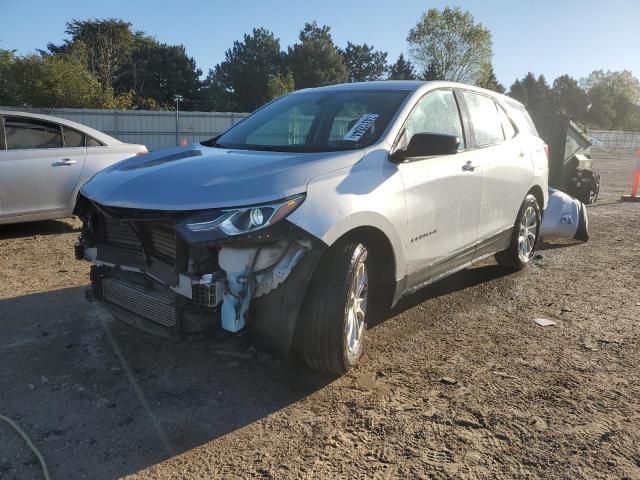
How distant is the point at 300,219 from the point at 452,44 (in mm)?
68400

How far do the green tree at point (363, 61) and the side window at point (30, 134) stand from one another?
77.3 m

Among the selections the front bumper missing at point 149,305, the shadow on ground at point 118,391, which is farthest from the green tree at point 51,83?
the front bumper missing at point 149,305

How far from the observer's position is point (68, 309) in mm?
4473

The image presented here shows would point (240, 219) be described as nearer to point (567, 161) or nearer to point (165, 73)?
point (567, 161)

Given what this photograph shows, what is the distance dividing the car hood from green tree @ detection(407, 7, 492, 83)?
63.5 m

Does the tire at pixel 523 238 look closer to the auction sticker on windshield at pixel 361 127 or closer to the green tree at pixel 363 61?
the auction sticker on windshield at pixel 361 127

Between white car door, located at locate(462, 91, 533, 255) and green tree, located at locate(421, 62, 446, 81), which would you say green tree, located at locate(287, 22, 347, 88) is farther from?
white car door, located at locate(462, 91, 533, 255)

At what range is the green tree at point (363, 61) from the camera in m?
80.9

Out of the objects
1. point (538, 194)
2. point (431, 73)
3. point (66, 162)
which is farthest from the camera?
point (431, 73)

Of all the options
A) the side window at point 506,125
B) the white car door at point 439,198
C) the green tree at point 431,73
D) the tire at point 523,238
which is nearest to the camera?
the white car door at point 439,198

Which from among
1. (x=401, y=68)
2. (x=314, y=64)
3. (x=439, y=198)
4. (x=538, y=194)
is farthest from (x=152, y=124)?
(x=401, y=68)

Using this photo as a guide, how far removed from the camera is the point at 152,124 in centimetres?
2136

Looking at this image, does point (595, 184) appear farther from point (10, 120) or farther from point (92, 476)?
point (92, 476)

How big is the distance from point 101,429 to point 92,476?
385 mm
